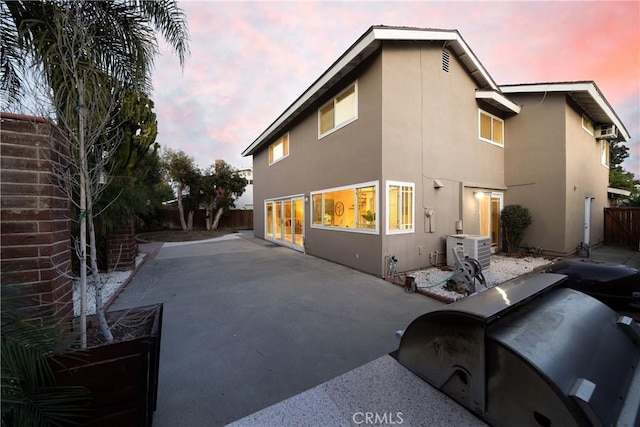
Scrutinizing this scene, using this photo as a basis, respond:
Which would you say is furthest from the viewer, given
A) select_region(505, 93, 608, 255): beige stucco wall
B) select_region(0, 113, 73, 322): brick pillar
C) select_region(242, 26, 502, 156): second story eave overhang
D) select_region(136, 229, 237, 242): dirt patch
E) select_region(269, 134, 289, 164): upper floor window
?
select_region(136, 229, 237, 242): dirt patch

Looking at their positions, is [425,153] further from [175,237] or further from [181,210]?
[181,210]

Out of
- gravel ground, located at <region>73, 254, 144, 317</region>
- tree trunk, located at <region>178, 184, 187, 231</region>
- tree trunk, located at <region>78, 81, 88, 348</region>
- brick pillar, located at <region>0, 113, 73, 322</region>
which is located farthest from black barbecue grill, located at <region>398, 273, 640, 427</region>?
tree trunk, located at <region>178, 184, 187, 231</region>

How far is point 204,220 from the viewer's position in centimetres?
1983

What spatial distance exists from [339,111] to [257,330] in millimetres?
6742

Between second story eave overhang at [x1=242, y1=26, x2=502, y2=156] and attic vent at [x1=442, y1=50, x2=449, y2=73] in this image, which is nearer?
second story eave overhang at [x1=242, y1=26, x2=502, y2=156]

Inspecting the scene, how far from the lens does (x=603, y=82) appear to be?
9.91 metres

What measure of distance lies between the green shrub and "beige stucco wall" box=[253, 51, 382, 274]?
5.91 m

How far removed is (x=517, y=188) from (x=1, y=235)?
12300 millimetres

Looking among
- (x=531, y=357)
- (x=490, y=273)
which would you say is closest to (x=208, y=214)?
(x=490, y=273)

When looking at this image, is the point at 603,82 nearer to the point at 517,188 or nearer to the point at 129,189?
the point at 517,188

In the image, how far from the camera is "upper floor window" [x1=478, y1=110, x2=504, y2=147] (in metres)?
8.76

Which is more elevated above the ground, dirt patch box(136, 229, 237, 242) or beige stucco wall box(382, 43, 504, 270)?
beige stucco wall box(382, 43, 504, 270)

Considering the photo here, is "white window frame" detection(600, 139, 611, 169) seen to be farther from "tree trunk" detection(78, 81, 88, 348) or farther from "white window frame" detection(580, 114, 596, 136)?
"tree trunk" detection(78, 81, 88, 348)

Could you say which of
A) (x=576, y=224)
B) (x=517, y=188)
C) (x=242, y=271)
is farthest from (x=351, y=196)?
(x=576, y=224)
